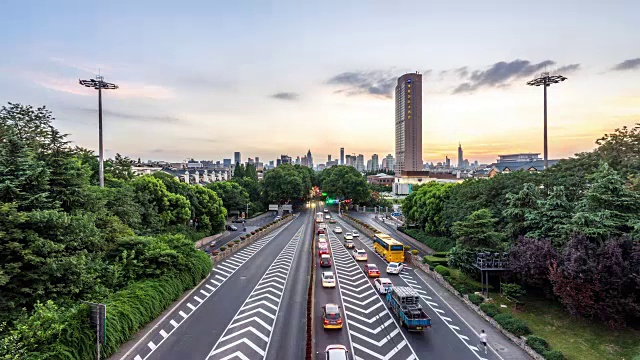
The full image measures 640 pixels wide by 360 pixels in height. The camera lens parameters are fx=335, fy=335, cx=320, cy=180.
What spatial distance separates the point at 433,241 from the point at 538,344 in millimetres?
28642

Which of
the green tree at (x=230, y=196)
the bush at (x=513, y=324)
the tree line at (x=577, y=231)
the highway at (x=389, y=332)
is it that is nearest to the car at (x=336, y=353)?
the highway at (x=389, y=332)

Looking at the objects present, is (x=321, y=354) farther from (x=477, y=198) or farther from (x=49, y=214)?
(x=477, y=198)

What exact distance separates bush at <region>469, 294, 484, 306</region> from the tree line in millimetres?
3067

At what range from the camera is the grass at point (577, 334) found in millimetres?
Result: 17312

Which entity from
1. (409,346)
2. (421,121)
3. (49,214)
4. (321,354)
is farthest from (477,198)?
(421,121)

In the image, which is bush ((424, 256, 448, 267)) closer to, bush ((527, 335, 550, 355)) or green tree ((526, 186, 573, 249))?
green tree ((526, 186, 573, 249))

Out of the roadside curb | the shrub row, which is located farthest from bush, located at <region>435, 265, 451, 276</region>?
the shrub row

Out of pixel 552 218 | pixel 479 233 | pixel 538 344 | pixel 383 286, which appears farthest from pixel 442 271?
pixel 538 344

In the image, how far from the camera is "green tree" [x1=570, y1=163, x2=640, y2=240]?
19984 mm

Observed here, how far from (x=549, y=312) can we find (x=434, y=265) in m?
11.8

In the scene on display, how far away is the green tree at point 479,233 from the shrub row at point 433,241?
12752 mm

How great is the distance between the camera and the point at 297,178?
9344cm

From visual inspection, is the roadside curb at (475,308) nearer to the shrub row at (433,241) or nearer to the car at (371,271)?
the car at (371,271)

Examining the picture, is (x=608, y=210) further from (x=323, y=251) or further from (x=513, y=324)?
(x=323, y=251)
